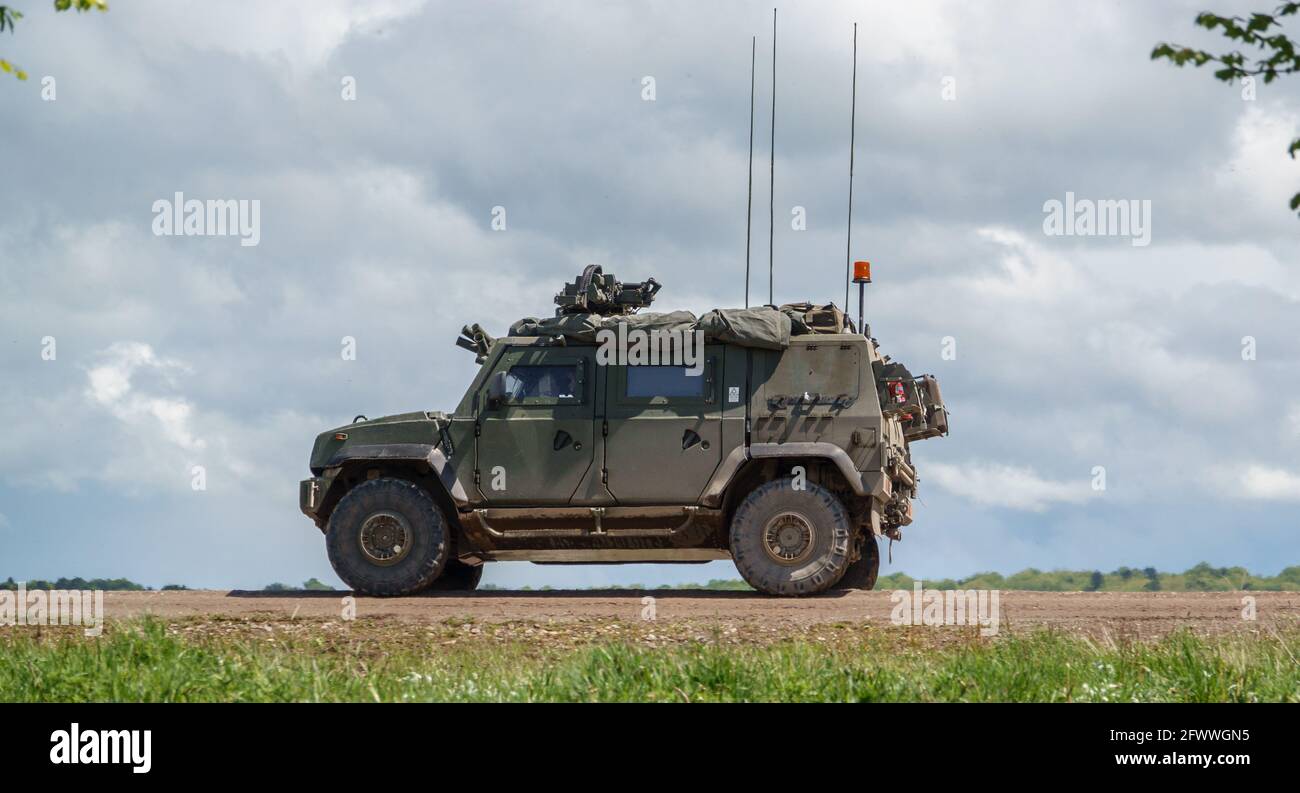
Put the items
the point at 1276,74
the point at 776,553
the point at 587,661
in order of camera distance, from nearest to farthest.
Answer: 1. the point at 1276,74
2. the point at 587,661
3. the point at 776,553

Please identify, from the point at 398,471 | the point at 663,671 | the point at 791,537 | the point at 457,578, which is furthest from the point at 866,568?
the point at 663,671

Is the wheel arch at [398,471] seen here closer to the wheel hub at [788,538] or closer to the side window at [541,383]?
the side window at [541,383]

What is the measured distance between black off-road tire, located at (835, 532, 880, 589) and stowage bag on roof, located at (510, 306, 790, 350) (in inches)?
115

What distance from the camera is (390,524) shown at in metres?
14.8

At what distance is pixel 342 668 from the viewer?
9430mm

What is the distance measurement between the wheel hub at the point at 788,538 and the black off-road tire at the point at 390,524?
329cm

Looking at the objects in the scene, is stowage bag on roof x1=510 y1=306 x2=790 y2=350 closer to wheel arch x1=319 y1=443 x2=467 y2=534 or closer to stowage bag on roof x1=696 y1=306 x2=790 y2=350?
stowage bag on roof x1=696 y1=306 x2=790 y2=350

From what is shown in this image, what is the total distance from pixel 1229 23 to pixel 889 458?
6819 millimetres

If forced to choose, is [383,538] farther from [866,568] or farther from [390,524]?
[866,568]

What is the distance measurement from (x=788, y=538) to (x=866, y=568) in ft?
7.33

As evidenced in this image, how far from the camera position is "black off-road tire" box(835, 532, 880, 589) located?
52.5ft
